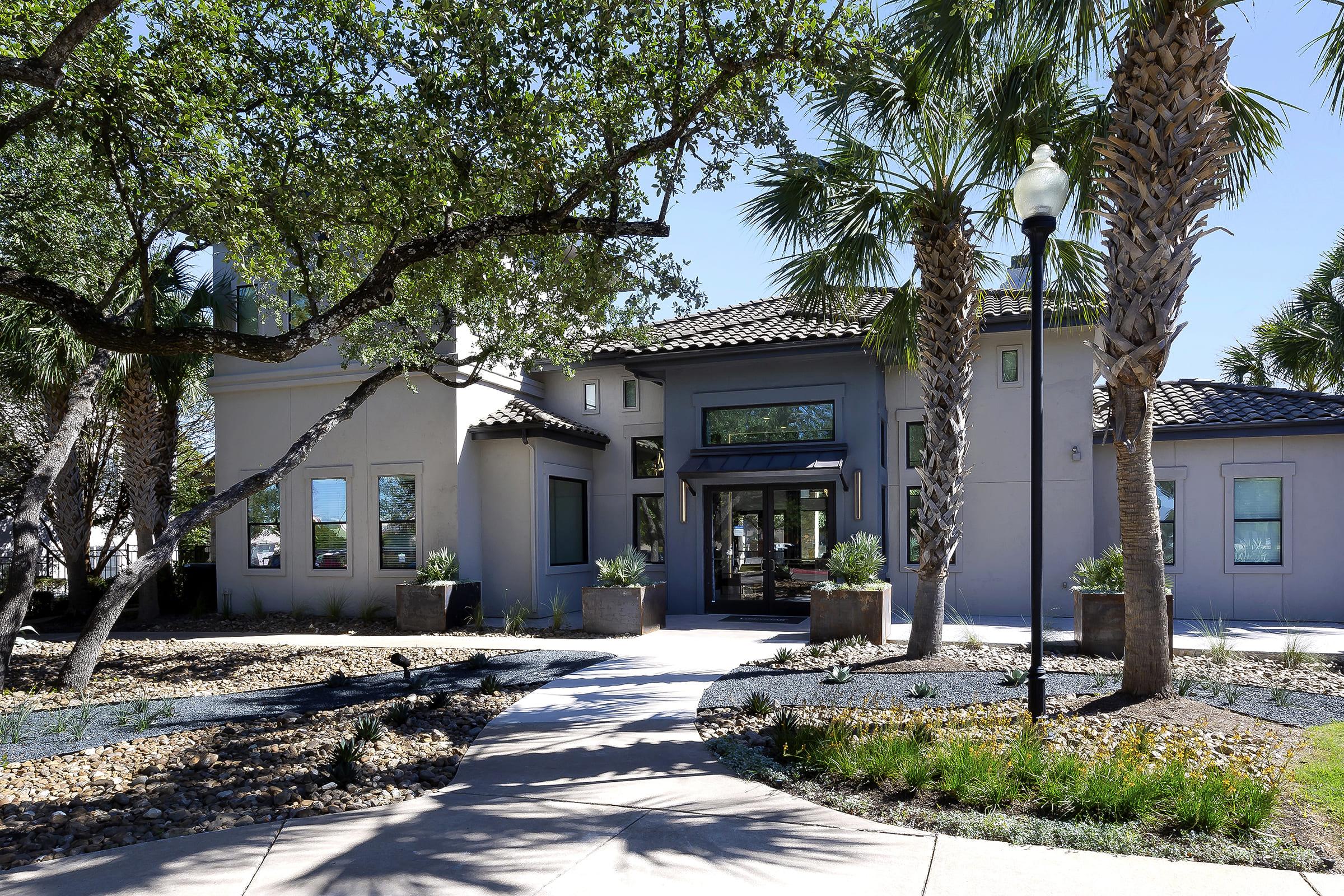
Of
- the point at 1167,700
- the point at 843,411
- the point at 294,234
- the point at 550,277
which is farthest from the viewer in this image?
the point at 843,411

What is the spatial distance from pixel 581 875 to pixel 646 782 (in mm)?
1547

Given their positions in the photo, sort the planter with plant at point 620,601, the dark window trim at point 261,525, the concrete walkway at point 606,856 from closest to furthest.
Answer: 1. the concrete walkway at point 606,856
2. the planter with plant at point 620,601
3. the dark window trim at point 261,525

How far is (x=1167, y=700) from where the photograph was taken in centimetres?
737

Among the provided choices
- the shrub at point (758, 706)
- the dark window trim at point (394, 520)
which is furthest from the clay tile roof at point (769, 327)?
the shrub at point (758, 706)

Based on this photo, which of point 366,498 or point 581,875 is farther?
point 366,498

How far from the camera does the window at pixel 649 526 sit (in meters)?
17.3

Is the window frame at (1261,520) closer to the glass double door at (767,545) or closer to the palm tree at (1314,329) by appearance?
the palm tree at (1314,329)

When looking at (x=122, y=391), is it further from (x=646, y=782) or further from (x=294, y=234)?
(x=646, y=782)

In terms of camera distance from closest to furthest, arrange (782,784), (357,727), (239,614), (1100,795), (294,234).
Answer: (1100,795), (782,784), (357,727), (294,234), (239,614)

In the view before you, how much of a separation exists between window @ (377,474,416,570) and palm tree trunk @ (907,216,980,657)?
9288 mm

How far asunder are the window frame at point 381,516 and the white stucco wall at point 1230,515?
12131 mm

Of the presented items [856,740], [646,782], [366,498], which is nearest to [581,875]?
[646,782]

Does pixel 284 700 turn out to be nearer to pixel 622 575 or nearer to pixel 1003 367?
pixel 622 575

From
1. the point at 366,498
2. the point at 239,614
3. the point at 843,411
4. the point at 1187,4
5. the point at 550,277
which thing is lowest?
the point at 239,614
